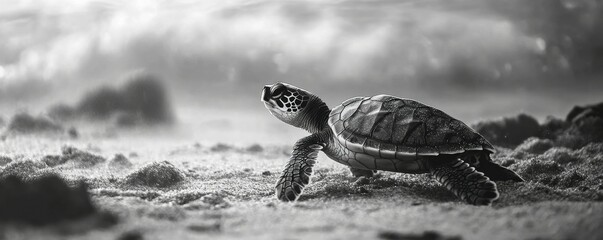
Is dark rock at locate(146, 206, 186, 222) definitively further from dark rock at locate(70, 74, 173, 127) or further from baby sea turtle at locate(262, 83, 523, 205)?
dark rock at locate(70, 74, 173, 127)

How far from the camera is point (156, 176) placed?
9.27ft

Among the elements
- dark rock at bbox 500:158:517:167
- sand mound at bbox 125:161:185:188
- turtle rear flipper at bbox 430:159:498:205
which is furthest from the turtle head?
dark rock at bbox 500:158:517:167

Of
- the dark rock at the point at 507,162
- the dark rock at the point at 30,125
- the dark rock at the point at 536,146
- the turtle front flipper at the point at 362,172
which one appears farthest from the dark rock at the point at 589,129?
the dark rock at the point at 30,125

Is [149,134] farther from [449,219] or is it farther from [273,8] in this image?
[449,219]

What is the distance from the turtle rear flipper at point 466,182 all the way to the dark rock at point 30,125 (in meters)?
3.88

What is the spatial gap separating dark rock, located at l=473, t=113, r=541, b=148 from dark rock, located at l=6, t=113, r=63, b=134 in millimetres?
4498

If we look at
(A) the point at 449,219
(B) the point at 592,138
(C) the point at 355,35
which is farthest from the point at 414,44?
A: (A) the point at 449,219

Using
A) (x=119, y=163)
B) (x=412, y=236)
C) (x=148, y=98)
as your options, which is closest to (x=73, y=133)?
(x=148, y=98)

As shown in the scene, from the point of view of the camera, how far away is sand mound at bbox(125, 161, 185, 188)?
9.11 ft

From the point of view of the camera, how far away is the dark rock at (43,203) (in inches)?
61.6

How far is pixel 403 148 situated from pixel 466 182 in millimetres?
370

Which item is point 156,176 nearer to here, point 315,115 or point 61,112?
point 315,115

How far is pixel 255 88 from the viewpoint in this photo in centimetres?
581

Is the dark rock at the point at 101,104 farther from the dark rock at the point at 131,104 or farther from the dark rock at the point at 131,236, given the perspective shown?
the dark rock at the point at 131,236
